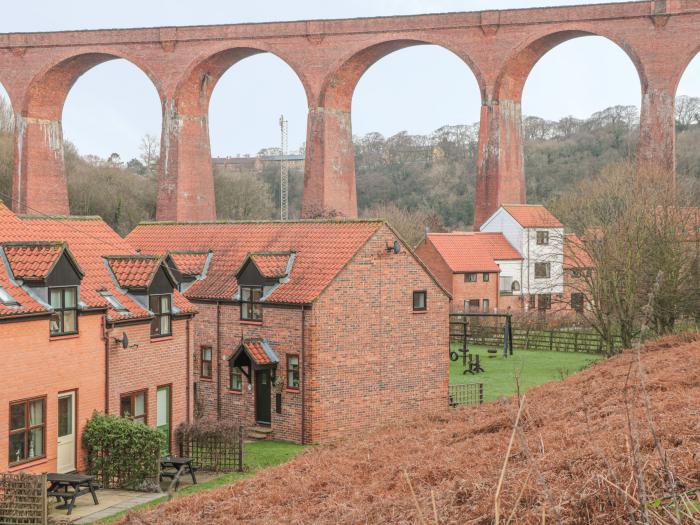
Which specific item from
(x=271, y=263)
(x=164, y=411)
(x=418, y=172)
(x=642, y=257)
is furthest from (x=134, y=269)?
(x=418, y=172)

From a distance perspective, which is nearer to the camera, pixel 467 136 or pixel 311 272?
pixel 311 272

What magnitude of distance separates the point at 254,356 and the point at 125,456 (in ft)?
17.3

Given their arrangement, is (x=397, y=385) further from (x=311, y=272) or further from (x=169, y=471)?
(x=169, y=471)

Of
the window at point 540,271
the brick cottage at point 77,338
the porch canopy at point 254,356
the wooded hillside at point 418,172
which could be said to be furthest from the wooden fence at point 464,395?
the wooded hillside at point 418,172

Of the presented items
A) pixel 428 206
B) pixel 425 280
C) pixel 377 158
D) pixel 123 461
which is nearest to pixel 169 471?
pixel 123 461

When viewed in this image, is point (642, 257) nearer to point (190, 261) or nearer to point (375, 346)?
point (375, 346)

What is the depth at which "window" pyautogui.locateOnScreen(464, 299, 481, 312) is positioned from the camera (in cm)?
4377

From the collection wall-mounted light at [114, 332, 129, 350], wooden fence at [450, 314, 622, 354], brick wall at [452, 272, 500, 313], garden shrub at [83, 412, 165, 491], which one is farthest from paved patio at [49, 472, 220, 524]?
brick wall at [452, 272, 500, 313]

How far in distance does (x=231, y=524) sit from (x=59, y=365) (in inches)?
377

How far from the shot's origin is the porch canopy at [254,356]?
68.4 ft

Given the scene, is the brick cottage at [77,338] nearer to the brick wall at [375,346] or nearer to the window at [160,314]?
the window at [160,314]

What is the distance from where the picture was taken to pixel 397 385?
862 inches

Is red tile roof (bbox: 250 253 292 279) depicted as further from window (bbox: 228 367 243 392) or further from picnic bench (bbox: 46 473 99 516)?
picnic bench (bbox: 46 473 99 516)

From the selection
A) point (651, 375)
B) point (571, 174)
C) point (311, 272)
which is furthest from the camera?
point (571, 174)
